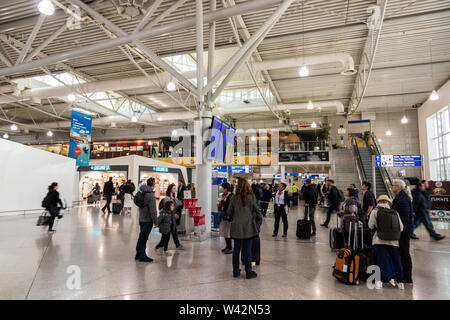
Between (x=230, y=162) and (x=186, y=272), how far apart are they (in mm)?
6253

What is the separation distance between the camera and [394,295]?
3.54 m

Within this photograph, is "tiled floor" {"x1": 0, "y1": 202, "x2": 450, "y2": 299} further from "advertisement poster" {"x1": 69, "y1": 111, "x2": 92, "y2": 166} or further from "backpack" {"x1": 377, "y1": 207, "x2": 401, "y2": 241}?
"advertisement poster" {"x1": 69, "y1": 111, "x2": 92, "y2": 166}

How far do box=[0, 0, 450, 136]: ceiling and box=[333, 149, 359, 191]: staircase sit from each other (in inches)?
173

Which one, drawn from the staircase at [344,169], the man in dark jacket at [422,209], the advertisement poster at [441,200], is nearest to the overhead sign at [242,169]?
the staircase at [344,169]

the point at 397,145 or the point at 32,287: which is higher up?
the point at 397,145

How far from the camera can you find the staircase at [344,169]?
17.9m

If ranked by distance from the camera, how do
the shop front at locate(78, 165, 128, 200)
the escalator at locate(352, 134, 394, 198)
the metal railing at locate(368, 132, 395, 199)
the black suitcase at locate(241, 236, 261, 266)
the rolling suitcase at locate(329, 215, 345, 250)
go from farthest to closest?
the shop front at locate(78, 165, 128, 200), the escalator at locate(352, 134, 394, 198), the metal railing at locate(368, 132, 395, 199), the rolling suitcase at locate(329, 215, 345, 250), the black suitcase at locate(241, 236, 261, 266)

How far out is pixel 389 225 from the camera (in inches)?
148

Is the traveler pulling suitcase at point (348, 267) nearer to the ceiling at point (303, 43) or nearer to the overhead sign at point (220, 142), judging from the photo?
the overhead sign at point (220, 142)

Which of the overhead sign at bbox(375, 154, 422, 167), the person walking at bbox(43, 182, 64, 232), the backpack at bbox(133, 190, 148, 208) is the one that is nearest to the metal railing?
the overhead sign at bbox(375, 154, 422, 167)

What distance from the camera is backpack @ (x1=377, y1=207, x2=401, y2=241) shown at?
375cm
